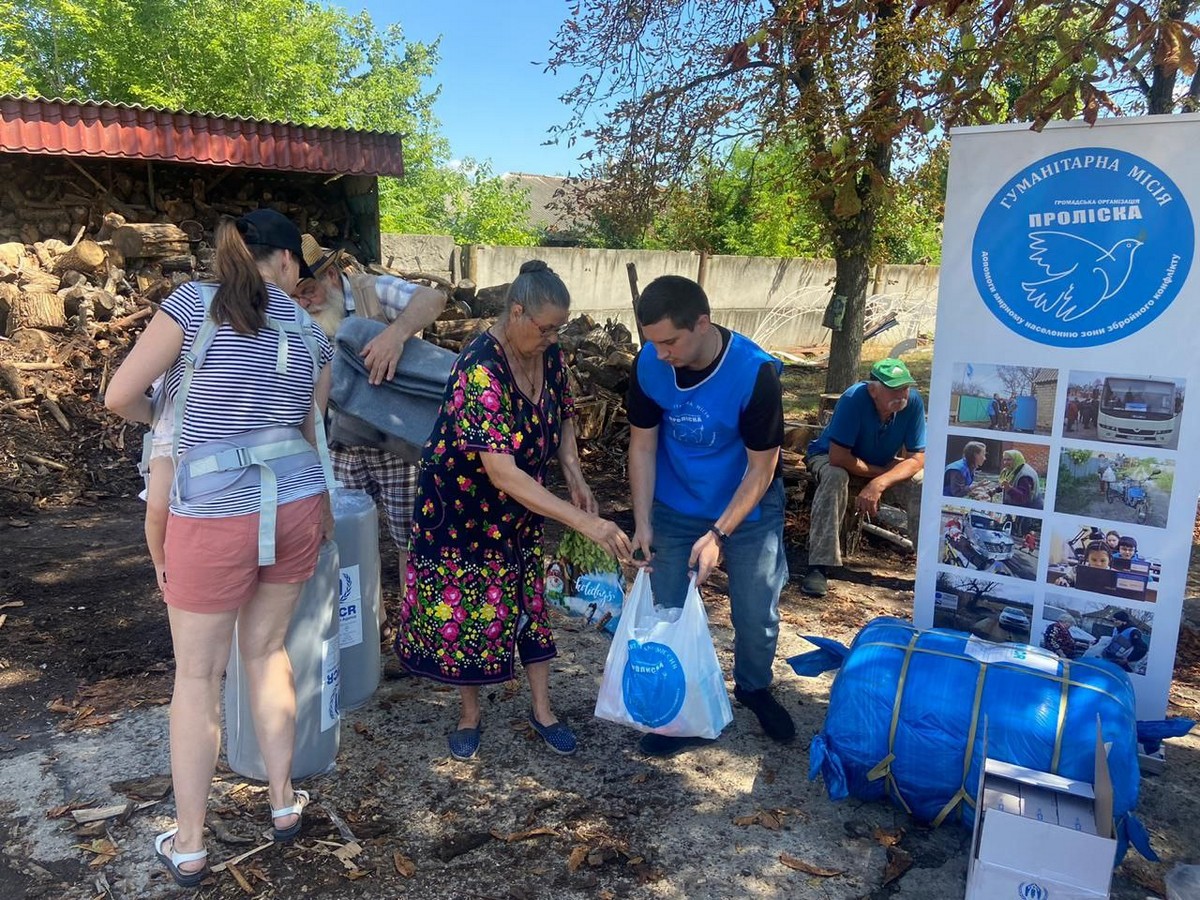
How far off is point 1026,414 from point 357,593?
8.30ft

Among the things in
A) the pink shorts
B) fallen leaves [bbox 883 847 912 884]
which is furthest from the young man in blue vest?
the pink shorts

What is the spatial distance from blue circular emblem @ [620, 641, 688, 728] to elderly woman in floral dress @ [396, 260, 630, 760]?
341mm

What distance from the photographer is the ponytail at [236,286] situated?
2195mm

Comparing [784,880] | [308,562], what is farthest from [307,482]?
[784,880]

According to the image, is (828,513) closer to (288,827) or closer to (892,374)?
(892,374)

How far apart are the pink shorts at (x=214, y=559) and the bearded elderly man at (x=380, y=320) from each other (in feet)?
3.45

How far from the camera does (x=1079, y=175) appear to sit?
2.81 m

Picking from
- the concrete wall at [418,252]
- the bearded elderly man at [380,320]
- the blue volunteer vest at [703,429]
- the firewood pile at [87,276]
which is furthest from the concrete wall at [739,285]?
the blue volunteer vest at [703,429]

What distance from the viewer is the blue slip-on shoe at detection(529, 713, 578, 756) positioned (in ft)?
10.4

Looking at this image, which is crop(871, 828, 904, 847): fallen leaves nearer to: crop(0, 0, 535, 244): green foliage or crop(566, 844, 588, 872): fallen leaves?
crop(566, 844, 588, 872): fallen leaves

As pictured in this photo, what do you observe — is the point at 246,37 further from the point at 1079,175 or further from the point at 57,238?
the point at 1079,175

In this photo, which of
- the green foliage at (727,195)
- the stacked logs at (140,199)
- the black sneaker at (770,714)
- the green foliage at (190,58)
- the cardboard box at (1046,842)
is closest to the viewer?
the cardboard box at (1046,842)

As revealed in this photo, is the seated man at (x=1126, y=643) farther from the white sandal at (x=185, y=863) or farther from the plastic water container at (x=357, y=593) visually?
the white sandal at (x=185, y=863)

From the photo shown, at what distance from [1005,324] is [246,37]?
2830 cm
